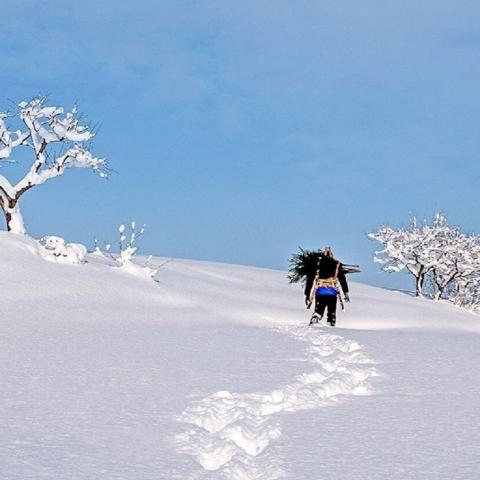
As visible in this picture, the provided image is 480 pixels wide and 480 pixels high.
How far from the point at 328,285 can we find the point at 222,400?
1066 centimetres

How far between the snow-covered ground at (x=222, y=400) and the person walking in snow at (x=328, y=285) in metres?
1.90

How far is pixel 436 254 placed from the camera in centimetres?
5016

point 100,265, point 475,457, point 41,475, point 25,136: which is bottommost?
point 41,475

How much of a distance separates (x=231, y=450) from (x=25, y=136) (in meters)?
21.5

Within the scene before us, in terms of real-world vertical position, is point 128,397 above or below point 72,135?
below

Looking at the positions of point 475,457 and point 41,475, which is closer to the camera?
point 41,475

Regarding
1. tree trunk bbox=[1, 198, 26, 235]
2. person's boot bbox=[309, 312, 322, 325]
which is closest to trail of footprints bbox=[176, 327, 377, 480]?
person's boot bbox=[309, 312, 322, 325]

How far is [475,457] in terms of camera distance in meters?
4.76

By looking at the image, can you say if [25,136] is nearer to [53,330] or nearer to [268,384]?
[53,330]

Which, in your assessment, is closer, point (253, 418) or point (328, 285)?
point (253, 418)

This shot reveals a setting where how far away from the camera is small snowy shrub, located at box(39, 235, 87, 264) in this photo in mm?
19453

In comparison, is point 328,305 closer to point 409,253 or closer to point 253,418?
point 253,418

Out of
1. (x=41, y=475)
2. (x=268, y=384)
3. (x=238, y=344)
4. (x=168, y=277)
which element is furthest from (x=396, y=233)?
(x=41, y=475)

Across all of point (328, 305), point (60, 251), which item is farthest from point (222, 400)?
point (60, 251)
